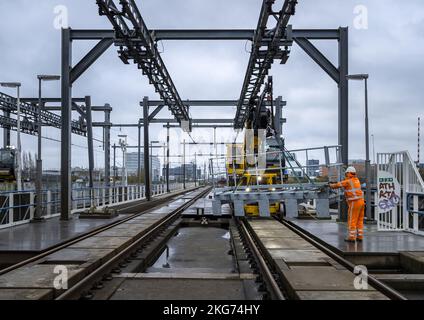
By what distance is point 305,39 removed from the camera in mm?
15883

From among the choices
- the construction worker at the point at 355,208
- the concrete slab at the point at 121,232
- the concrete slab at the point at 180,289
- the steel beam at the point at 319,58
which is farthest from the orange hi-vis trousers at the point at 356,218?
the steel beam at the point at 319,58

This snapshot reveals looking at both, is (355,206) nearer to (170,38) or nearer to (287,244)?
(287,244)

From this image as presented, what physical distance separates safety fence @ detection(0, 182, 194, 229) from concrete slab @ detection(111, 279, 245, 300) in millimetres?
7227

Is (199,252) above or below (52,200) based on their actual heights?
below

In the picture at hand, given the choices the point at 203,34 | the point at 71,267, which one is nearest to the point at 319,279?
the point at 71,267

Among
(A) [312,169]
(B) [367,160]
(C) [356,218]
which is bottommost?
(C) [356,218]

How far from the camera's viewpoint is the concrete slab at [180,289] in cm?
668

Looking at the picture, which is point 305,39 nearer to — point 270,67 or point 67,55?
point 270,67

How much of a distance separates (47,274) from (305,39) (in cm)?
1227

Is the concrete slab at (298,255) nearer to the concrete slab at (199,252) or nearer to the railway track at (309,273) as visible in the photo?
the railway track at (309,273)

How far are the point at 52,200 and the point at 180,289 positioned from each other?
16721 mm

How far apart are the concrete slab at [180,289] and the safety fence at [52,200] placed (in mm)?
7227

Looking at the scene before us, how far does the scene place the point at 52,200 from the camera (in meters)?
22.0
